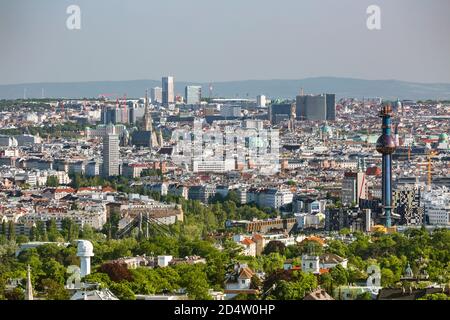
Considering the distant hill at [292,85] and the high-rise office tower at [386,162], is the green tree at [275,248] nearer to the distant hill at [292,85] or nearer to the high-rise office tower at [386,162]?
the high-rise office tower at [386,162]

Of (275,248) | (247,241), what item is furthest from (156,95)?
(275,248)

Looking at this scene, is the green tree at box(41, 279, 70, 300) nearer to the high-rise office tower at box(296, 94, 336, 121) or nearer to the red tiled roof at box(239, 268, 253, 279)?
the red tiled roof at box(239, 268, 253, 279)

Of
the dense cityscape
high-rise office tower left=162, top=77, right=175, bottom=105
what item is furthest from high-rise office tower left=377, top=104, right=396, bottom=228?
high-rise office tower left=162, top=77, right=175, bottom=105

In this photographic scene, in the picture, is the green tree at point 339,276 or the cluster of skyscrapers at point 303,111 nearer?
the green tree at point 339,276

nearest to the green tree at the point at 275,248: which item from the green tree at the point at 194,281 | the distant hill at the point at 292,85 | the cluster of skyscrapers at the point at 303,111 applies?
the green tree at the point at 194,281

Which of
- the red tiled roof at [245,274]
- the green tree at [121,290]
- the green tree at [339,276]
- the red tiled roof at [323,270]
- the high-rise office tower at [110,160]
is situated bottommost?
the high-rise office tower at [110,160]

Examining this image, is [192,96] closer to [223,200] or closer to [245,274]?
[223,200]

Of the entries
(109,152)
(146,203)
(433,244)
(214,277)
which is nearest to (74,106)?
(109,152)
